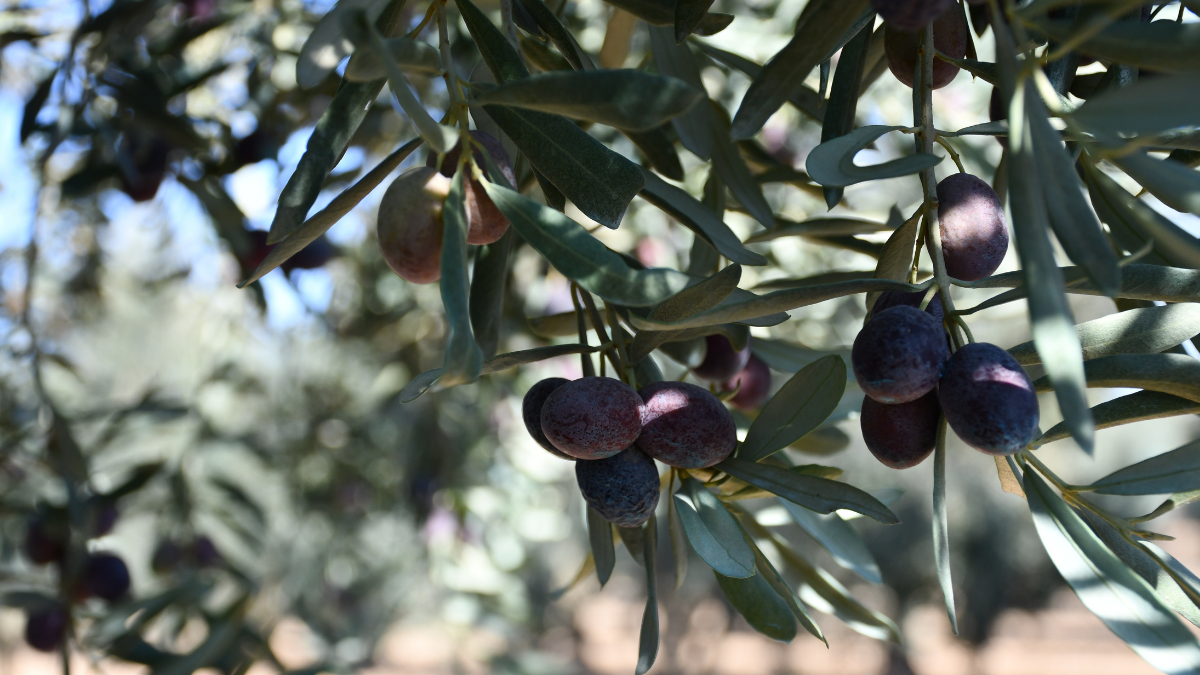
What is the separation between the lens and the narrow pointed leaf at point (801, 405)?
46 centimetres

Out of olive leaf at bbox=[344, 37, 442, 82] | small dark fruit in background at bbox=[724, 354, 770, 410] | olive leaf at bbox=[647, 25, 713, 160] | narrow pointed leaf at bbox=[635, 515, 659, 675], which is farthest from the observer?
small dark fruit in background at bbox=[724, 354, 770, 410]

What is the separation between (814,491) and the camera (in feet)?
1.49

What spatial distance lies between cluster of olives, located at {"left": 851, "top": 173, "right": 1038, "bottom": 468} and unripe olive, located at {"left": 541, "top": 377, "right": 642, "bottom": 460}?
131 mm

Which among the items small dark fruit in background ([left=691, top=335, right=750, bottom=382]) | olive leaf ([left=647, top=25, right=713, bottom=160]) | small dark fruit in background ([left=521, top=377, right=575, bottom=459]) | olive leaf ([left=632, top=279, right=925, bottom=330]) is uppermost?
olive leaf ([left=647, top=25, right=713, bottom=160])

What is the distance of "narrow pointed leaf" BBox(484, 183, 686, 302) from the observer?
14.3 inches

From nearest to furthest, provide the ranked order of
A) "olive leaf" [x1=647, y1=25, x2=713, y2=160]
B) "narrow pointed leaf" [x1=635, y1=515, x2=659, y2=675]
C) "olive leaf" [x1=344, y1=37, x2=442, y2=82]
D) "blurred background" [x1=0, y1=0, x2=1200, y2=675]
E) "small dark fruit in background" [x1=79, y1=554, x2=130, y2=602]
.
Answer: "olive leaf" [x1=344, y1=37, x2=442, y2=82], "narrow pointed leaf" [x1=635, y1=515, x2=659, y2=675], "olive leaf" [x1=647, y1=25, x2=713, y2=160], "blurred background" [x1=0, y1=0, x2=1200, y2=675], "small dark fruit in background" [x1=79, y1=554, x2=130, y2=602]

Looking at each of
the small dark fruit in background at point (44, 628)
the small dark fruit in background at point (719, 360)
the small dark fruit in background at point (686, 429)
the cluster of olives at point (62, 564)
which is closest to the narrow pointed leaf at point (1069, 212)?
the small dark fruit in background at point (686, 429)

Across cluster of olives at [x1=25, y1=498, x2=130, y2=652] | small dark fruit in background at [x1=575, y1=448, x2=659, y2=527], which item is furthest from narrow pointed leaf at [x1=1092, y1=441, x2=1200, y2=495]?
cluster of olives at [x1=25, y1=498, x2=130, y2=652]

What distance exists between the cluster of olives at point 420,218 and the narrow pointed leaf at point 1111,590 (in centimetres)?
33

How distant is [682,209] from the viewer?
52 cm

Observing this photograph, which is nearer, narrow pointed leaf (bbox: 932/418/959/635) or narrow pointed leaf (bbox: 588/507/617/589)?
narrow pointed leaf (bbox: 932/418/959/635)

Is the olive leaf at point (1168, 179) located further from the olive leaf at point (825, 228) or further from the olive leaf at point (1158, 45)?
the olive leaf at point (825, 228)

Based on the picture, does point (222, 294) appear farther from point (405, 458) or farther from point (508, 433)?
point (405, 458)

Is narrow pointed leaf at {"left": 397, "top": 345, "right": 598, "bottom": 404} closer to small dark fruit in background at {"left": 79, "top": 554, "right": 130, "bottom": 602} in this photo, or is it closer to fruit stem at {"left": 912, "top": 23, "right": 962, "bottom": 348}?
fruit stem at {"left": 912, "top": 23, "right": 962, "bottom": 348}
